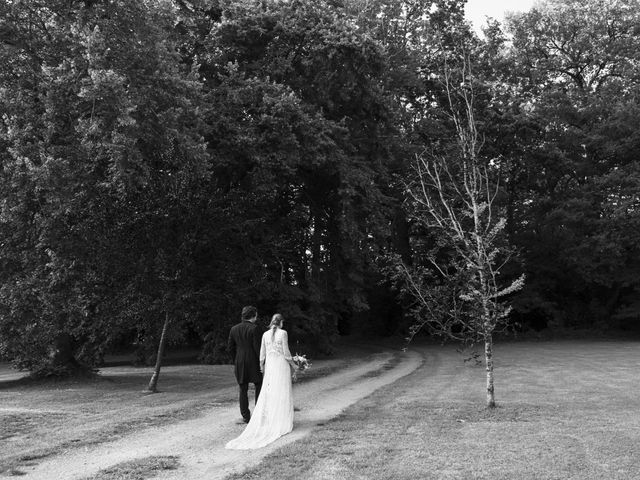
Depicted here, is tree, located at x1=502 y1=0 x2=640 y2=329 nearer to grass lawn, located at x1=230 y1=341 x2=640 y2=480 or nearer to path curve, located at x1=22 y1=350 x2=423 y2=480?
grass lawn, located at x1=230 y1=341 x2=640 y2=480

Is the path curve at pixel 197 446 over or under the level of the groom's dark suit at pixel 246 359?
under

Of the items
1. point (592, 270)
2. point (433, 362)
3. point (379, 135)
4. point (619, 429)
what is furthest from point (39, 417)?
point (592, 270)

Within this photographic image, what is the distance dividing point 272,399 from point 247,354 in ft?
3.44

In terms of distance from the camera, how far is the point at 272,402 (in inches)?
344

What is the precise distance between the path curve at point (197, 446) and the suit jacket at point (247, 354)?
0.84 metres

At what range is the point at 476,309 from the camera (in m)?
10.6

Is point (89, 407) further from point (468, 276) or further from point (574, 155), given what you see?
point (574, 155)

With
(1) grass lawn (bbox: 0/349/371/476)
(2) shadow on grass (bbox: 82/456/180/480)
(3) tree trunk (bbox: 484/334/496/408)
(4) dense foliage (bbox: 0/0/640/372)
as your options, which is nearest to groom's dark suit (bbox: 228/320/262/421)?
(1) grass lawn (bbox: 0/349/371/476)

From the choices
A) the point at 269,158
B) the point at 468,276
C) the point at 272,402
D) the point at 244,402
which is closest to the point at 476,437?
the point at 272,402

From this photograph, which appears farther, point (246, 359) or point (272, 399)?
point (246, 359)

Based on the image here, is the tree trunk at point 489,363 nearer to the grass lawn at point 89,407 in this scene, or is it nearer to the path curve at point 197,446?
the path curve at point 197,446

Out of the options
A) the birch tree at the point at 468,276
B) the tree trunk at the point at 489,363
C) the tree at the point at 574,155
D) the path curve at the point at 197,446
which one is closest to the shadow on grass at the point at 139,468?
the path curve at the point at 197,446

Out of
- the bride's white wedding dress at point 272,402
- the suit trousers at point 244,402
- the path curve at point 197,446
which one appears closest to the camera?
the path curve at point 197,446

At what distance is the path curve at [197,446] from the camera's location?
21.9ft
